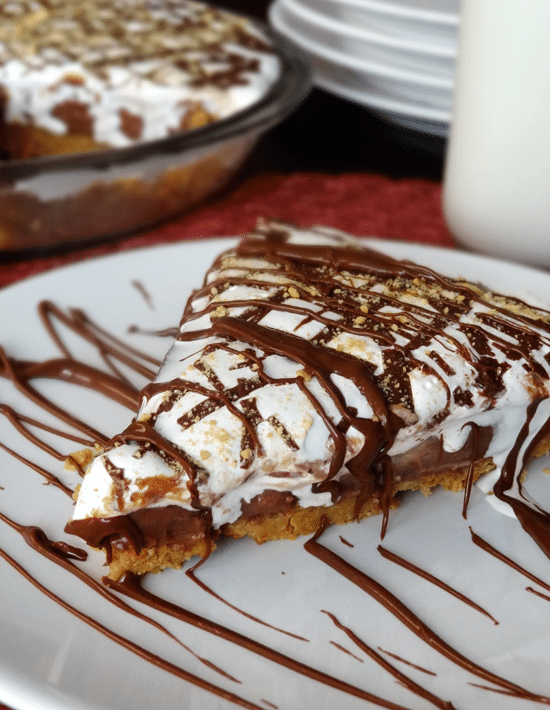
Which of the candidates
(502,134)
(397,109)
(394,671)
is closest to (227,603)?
(394,671)

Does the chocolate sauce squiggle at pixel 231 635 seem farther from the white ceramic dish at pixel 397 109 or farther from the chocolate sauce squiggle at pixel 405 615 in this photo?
the white ceramic dish at pixel 397 109

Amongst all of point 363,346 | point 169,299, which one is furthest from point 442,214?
point 363,346

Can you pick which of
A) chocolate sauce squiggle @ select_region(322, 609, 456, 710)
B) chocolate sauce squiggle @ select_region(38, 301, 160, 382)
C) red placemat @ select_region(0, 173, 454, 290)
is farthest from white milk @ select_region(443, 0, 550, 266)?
chocolate sauce squiggle @ select_region(322, 609, 456, 710)

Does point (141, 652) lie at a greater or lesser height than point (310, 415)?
lesser

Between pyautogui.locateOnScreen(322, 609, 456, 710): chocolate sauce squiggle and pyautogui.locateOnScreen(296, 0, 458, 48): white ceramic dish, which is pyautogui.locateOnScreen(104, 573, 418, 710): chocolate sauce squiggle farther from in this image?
pyautogui.locateOnScreen(296, 0, 458, 48): white ceramic dish

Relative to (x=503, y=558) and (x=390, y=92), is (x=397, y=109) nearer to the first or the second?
(x=390, y=92)

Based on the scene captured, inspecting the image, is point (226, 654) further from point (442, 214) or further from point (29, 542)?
point (442, 214)

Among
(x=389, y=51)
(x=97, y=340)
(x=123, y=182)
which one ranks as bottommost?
(x=97, y=340)
